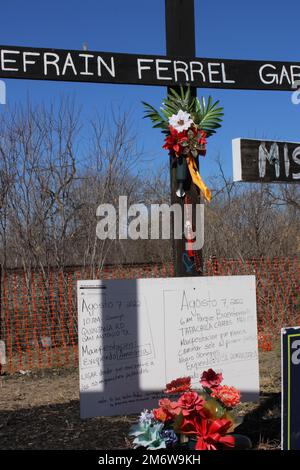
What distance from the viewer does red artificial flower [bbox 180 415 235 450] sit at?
360 cm

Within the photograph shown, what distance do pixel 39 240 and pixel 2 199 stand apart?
3.05 ft

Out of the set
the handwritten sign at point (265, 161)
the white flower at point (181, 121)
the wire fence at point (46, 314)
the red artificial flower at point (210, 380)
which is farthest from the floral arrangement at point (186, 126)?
the wire fence at point (46, 314)

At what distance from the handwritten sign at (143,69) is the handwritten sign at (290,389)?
2482 millimetres

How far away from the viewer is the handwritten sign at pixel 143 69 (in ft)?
16.0

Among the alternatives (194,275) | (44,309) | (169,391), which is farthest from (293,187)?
(169,391)

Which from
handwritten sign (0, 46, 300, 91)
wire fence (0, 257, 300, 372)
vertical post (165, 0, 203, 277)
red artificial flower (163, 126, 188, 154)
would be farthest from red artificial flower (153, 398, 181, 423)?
wire fence (0, 257, 300, 372)

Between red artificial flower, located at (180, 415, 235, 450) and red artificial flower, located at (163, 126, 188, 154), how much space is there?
2270mm

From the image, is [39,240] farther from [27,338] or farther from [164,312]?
[164,312]

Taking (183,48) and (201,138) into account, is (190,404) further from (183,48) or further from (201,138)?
(183,48)

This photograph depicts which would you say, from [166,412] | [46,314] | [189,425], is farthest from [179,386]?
[46,314]

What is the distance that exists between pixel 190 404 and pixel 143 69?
9.19 feet

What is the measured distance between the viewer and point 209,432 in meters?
3.64

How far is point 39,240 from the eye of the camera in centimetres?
1045

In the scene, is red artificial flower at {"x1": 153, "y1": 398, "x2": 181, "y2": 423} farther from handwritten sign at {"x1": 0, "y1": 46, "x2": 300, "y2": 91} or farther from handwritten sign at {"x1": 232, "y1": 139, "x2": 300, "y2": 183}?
handwritten sign at {"x1": 0, "y1": 46, "x2": 300, "y2": 91}
